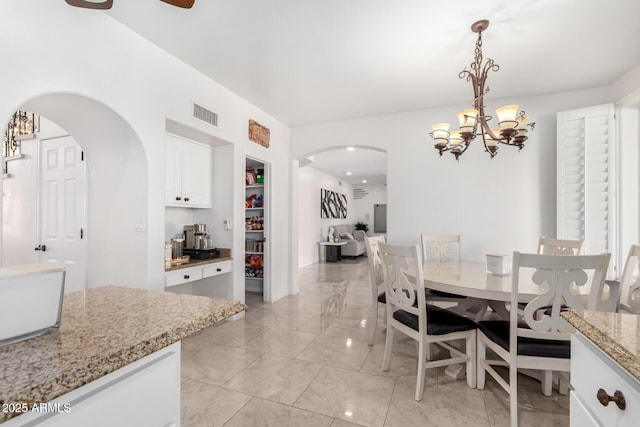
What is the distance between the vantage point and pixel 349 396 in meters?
2.00

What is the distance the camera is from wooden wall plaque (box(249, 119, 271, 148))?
12.6 ft

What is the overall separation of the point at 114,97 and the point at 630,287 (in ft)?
12.3

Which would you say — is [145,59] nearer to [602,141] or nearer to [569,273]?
[569,273]

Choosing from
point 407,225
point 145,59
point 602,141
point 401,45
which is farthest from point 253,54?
point 602,141

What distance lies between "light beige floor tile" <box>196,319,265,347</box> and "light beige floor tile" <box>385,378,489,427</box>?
5.10 feet

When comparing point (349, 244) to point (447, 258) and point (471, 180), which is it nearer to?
point (471, 180)

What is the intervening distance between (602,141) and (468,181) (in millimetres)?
1292

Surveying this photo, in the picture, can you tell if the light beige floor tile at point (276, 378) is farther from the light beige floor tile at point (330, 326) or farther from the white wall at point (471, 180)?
the white wall at point (471, 180)

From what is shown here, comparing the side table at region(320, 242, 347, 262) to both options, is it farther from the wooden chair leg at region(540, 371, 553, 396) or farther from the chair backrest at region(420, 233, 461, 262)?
the wooden chair leg at region(540, 371, 553, 396)

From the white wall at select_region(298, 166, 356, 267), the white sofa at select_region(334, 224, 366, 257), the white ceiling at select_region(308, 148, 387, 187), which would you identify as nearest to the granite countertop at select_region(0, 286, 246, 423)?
the white ceiling at select_region(308, 148, 387, 187)

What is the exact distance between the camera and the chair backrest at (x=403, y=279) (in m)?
1.99

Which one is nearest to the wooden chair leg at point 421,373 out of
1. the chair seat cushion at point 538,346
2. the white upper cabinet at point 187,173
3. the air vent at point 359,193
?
the chair seat cushion at point 538,346

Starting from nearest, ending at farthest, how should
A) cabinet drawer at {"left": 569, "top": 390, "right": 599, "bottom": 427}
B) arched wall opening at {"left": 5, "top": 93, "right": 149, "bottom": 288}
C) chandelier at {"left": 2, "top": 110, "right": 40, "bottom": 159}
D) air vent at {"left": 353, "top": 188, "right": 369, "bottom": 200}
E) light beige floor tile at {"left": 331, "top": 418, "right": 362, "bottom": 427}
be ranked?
cabinet drawer at {"left": 569, "top": 390, "right": 599, "bottom": 427}, light beige floor tile at {"left": 331, "top": 418, "right": 362, "bottom": 427}, arched wall opening at {"left": 5, "top": 93, "right": 149, "bottom": 288}, chandelier at {"left": 2, "top": 110, "right": 40, "bottom": 159}, air vent at {"left": 353, "top": 188, "right": 369, "bottom": 200}

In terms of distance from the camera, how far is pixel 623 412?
638mm
